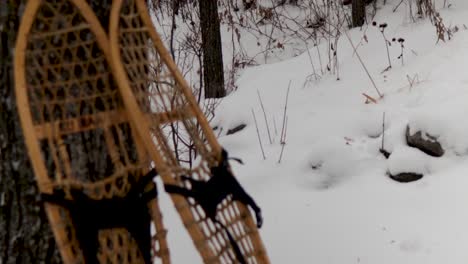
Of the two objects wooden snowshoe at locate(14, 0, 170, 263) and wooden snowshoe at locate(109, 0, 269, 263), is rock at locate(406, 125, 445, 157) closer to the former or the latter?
wooden snowshoe at locate(109, 0, 269, 263)

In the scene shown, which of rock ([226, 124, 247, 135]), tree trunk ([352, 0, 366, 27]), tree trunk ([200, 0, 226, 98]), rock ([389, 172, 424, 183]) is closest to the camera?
rock ([389, 172, 424, 183])

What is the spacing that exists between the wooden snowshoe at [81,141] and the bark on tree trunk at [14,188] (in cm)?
8

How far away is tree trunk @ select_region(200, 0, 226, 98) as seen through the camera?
5.45 m

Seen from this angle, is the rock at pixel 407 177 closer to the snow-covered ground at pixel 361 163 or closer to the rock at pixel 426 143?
the snow-covered ground at pixel 361 163

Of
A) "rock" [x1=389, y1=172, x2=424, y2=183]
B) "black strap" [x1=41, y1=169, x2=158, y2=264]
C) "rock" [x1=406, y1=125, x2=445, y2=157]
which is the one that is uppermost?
"black strap" [x1=41, y1=169, x2=158, y2=264]

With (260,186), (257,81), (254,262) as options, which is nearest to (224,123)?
(257,81)

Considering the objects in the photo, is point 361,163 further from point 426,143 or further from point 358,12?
point 358,12

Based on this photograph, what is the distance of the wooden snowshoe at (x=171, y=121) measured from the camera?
1.87 meters

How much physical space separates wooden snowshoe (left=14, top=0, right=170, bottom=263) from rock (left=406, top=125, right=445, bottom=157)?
1.67 metres

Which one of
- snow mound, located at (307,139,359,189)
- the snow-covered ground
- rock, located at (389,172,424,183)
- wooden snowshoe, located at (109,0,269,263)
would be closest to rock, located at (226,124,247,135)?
the snow-covered ground

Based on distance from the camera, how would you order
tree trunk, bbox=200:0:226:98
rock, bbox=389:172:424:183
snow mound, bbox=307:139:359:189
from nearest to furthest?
rock, bbox=389:172:424:183 → snow mound, bbox=307:139:359:189 → tree trunk, bbox=200:0:226:98

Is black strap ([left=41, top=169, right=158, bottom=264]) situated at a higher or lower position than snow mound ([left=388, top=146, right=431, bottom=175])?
higher

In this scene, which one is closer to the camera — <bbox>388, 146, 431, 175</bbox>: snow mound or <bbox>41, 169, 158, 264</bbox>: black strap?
<bbox>41, 169, 158, 264</bbox>: black strap

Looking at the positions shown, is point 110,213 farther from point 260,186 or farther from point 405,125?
point 405,125
